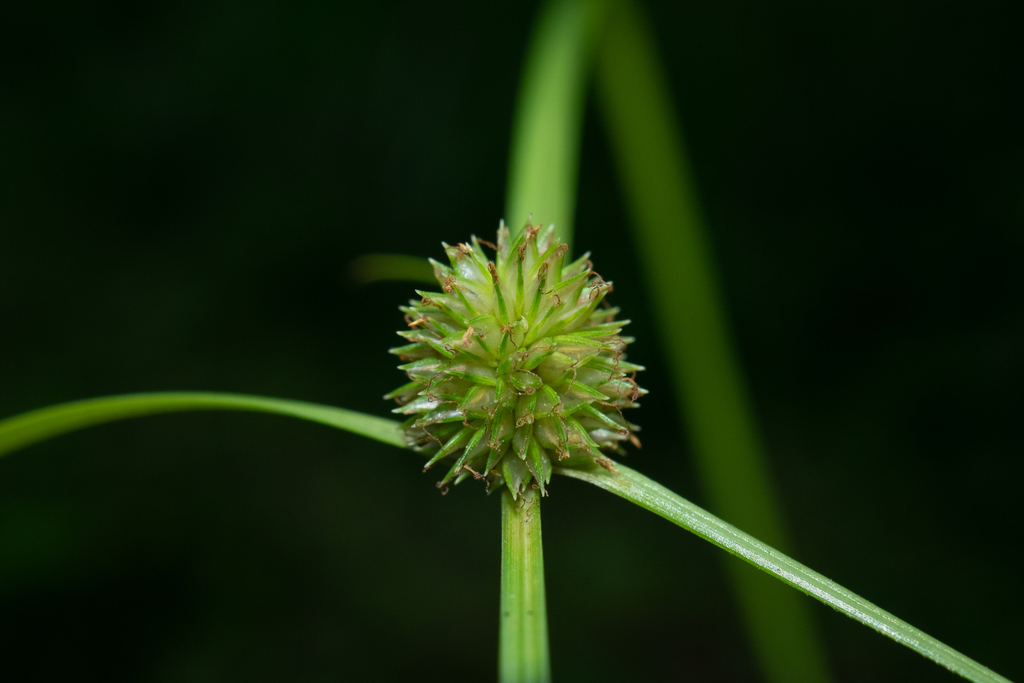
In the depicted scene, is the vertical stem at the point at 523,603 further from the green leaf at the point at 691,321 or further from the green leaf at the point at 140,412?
the green leaf at the point at 691,321

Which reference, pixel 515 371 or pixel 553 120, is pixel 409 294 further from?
pixel 515 371

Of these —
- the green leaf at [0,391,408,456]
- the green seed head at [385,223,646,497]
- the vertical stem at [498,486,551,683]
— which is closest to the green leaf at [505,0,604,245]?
the green seed head at [385,223,646,497]

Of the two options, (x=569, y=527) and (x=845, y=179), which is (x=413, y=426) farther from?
(x=845, y=179)

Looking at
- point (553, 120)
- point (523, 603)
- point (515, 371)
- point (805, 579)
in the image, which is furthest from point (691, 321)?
point (523, 603)

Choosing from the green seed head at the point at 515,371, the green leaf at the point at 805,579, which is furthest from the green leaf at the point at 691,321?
the green leaf at the point at 805,579

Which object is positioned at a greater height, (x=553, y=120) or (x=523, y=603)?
(x=553, y=120)

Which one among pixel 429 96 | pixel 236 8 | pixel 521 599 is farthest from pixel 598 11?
pixel 236 8
